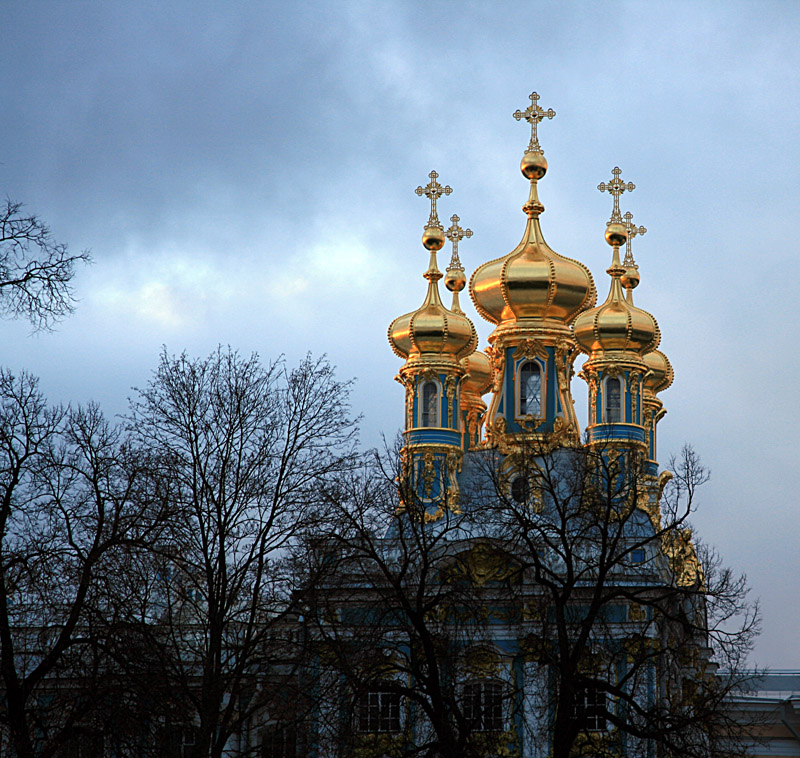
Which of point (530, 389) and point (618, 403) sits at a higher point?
point (618, 403)

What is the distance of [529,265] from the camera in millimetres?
41094

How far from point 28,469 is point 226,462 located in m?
5.19

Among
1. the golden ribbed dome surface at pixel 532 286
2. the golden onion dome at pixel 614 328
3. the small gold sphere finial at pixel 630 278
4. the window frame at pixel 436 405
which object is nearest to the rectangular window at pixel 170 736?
the window frame at pixel 436 405

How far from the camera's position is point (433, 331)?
41031 mm

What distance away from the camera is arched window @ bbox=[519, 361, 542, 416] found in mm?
40094

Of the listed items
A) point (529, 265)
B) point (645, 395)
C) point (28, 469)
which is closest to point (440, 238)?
point (529, 265)

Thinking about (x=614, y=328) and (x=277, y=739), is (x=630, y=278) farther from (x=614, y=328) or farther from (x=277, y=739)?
(x=277, y=739)

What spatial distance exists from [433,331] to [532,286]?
2.81 metres

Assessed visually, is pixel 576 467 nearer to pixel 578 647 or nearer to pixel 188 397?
pixel 578 647

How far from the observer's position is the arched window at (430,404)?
4019 centimetres

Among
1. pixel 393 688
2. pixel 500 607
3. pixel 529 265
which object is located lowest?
pixel 393 688

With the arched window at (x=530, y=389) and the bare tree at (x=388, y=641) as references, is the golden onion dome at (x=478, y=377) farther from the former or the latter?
the bare tree at (x=388, y=641)

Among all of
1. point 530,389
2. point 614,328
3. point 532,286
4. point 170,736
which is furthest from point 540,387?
point 170,736

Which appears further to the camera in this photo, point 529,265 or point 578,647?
point 529,265
